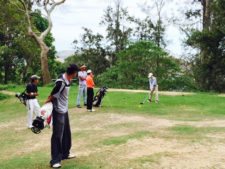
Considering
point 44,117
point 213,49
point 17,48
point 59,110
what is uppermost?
point 17,48

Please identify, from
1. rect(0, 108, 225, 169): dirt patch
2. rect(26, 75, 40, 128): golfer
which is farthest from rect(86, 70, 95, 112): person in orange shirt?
rect(26, 75, 40, 128): golfer

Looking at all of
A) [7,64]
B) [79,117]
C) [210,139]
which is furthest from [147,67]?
[210,139]

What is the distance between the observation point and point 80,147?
461 inches

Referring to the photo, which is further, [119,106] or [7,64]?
[7,64]

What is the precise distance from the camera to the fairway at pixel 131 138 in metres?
9.91

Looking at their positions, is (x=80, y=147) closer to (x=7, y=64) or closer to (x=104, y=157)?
(x=104, y=157)

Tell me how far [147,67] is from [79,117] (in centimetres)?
2206

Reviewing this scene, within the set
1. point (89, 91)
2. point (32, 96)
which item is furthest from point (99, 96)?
point (32, 96)

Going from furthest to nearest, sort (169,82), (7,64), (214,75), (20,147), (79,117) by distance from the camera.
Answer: (7,64), (169,82), (214,75), (79,117), (20,147)

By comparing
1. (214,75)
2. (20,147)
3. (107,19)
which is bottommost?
(20,147)

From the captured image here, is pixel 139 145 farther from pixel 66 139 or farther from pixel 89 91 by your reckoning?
pixel 89 91

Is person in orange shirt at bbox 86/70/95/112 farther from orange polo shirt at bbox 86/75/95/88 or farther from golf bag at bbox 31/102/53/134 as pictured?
golf bag at bbox 31/102/53/134

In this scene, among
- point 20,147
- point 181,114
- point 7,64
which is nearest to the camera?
point 20,147

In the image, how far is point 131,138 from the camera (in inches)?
491
